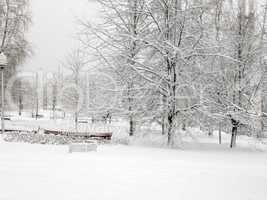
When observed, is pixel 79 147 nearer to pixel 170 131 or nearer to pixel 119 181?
pixel 119 181

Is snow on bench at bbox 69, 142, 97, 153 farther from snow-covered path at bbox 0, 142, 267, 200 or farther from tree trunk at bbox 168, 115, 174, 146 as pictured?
tree trunk at bbox 168, 115, 174, 146

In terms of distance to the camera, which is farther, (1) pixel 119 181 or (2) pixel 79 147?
(2) pixel 79 147

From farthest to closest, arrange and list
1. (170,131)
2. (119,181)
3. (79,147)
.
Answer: (170,131) < (79,147) < (119,181)

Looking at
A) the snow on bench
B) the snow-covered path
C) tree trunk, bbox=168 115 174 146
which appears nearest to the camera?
the snow-covered path

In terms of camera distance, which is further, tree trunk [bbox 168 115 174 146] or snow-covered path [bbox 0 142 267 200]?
tree trunk [bbox 168 115 174 146]

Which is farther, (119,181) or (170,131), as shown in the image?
(170,131)

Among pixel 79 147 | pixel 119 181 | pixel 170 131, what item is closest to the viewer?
pixel 119 181

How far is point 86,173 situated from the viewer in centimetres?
555

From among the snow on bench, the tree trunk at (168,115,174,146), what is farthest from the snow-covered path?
the tree trunk at (168,115,174,146)

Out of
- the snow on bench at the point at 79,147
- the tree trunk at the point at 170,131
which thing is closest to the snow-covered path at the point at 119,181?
the snow on bench at the point at 79,147

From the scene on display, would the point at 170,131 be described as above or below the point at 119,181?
above

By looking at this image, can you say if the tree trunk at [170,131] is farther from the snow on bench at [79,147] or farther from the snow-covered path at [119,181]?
the snow-covered path at [119,181]

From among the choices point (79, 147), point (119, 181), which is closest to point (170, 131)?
point (79, 147)

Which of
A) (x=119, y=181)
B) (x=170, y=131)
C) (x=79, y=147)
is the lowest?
(x=119, y=181)
